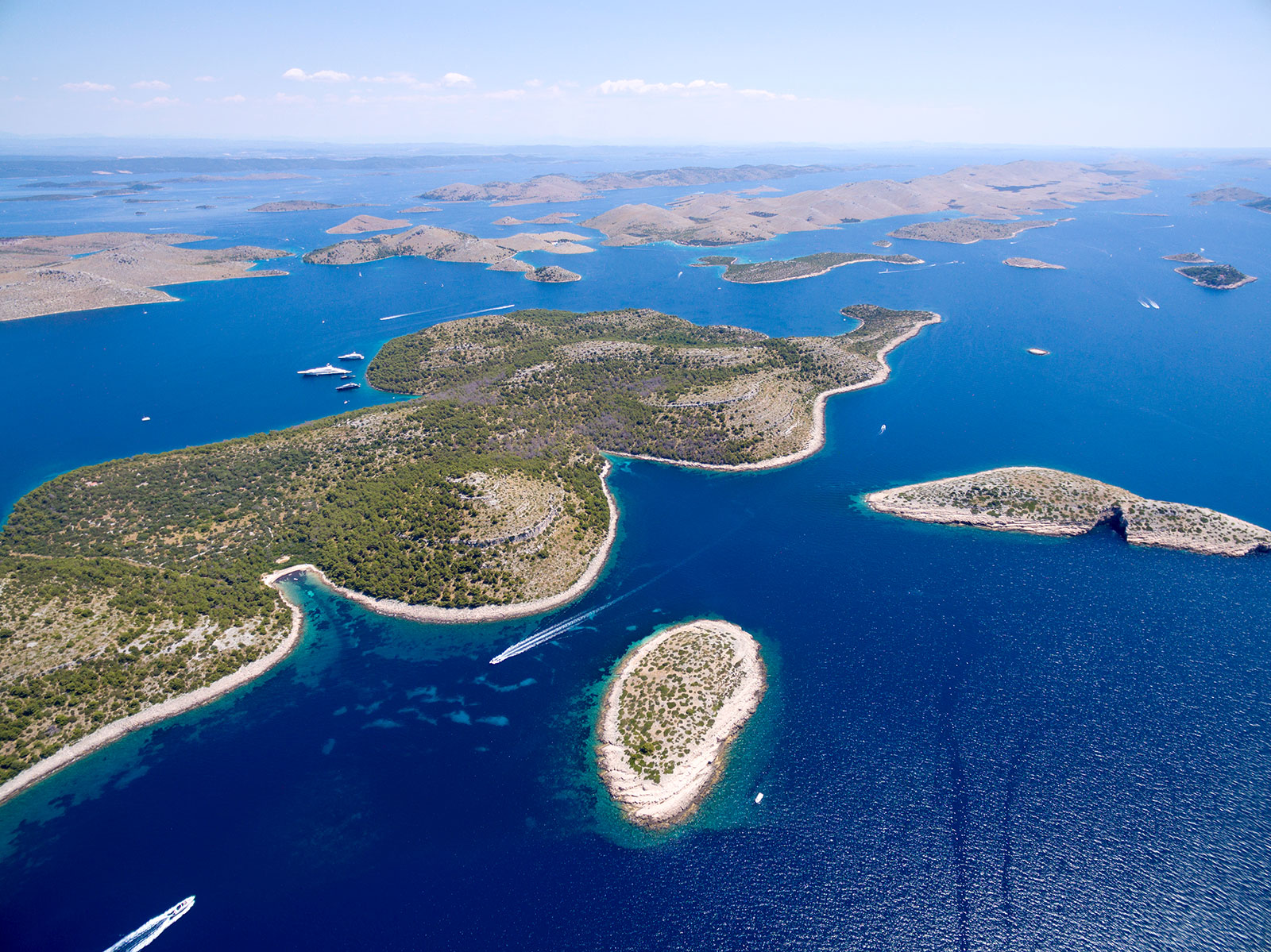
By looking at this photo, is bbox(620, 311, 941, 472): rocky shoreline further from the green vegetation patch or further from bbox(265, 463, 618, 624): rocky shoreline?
the green vegetation patch

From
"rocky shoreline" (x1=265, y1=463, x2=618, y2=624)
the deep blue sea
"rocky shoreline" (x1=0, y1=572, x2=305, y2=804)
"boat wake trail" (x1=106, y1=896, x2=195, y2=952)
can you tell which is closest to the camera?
"boat wake trail" (x1=106, y1=896, x2=195, y2=952)

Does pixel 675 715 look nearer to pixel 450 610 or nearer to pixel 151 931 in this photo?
pixel 450 610

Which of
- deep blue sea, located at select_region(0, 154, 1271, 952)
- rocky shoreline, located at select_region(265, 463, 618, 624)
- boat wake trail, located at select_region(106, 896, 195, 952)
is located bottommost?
boat wake trail, located at select_region(106, 896, 195, 952)

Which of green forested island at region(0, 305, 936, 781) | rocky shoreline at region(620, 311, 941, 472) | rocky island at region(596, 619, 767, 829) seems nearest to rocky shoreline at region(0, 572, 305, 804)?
green forested island at region(0, 305, 936, 781)

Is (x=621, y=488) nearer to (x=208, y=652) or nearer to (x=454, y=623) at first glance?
(x=454, y=623)

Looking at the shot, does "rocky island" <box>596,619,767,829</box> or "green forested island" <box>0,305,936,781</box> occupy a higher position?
"green forested island" <box>0,305,936,781</box>

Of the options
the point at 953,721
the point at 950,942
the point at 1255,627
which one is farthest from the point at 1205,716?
the point at 950,942

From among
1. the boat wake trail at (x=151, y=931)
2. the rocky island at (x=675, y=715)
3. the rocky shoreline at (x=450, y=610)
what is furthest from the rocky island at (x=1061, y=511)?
the boat wake trail at (x=151, y=931)

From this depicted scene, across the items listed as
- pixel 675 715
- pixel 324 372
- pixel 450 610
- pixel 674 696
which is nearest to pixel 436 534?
pixel 450 610
